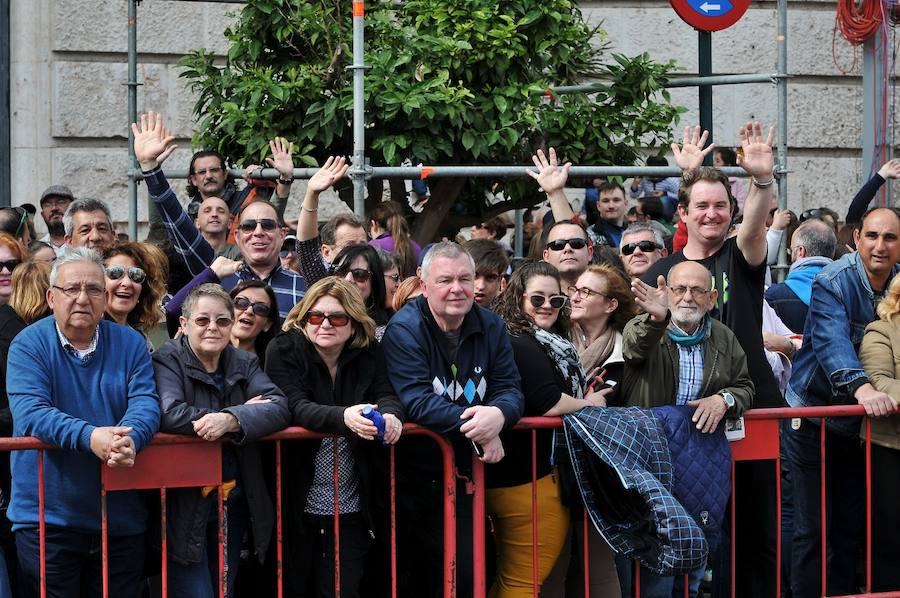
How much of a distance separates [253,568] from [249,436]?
74 cm

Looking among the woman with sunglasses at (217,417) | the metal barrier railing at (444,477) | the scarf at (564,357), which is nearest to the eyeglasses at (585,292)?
the scarf at (564,357)

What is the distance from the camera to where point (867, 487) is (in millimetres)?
5961

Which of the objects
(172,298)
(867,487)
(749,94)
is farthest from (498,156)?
(749,94)

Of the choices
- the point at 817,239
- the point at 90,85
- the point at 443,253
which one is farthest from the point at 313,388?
the point at 90,85

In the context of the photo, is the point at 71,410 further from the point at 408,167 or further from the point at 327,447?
the point at 408,167

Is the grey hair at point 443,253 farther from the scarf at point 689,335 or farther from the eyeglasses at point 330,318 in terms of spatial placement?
the scarf at point 689,335

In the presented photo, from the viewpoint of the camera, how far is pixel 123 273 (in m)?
5.72

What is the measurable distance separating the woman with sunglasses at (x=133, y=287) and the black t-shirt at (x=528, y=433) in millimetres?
1552

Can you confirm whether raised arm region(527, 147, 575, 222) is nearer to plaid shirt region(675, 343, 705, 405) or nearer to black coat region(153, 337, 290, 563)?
plaid shirt region(675, 343, 705, 405)

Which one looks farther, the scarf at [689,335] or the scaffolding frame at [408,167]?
the scaffolding frame at [408,167]

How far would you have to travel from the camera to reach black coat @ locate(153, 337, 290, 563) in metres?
5.11

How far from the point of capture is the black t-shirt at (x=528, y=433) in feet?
18.2

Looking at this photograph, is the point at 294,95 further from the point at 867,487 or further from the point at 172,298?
the point at 867,487

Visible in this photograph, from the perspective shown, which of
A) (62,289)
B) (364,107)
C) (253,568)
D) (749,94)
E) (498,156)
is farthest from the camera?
(749,94)
